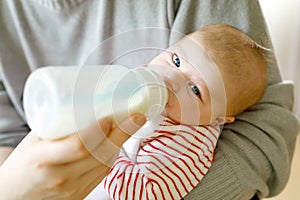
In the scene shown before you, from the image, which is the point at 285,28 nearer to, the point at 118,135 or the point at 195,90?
Answer: the point at 195,90

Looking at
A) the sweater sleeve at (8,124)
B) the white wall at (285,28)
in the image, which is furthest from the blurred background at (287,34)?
the sweater sleeve at (8,124)

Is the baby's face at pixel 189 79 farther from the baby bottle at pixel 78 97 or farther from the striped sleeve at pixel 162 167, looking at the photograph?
the baby bottle at pixel 78 97

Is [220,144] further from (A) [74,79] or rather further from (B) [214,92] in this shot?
(A) [74,79]

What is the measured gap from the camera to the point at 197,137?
0.86m

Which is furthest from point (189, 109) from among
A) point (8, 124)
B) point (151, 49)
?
point (8, 124)

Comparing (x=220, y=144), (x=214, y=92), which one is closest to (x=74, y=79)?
(x=214, y=92)

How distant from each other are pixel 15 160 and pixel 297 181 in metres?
1.21

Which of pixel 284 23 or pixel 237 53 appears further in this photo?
pixel 284 23

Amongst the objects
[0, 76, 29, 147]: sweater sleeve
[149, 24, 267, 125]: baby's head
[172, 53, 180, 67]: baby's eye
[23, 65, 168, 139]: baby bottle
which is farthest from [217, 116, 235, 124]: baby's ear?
[0, 76, 29, 147]: sweater sleeve

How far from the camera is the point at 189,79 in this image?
82cm

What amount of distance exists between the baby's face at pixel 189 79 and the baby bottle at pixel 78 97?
0.46ft

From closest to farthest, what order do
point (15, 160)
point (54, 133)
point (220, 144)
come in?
point (54, 133) < point (15, 160) < point (220, 144)

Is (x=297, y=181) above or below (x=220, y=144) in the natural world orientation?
below

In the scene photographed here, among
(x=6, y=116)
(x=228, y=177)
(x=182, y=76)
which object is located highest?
(x=182, y=76)
